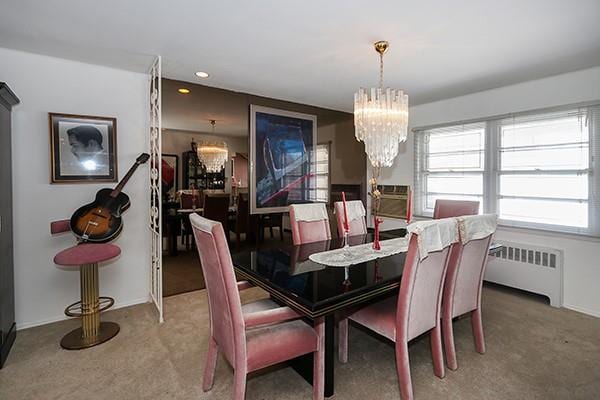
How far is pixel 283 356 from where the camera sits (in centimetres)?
161

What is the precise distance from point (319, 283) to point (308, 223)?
1227mm

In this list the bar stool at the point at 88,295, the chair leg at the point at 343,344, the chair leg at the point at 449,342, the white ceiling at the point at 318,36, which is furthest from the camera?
A: the bar stool at the point at 88,295

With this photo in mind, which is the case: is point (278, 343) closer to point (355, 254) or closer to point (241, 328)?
point (241, 328)

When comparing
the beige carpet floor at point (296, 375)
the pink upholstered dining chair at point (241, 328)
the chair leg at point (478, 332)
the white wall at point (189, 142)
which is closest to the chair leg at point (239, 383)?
the pink upholstered dining chair at point (241, 328)

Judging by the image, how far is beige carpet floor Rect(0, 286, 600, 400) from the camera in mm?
1848

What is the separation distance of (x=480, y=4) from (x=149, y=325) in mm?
3417

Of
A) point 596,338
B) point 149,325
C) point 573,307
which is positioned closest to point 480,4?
point 596,338

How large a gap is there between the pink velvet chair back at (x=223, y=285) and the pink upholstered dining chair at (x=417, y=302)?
0.85 metres

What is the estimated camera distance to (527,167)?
11.2ft

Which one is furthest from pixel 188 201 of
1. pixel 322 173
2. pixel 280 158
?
pixel 322 173

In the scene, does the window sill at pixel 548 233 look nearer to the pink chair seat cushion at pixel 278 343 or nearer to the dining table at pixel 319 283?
the dining table at pixel 319 283

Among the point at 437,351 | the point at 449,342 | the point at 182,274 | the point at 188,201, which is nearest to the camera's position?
the point at 437,351

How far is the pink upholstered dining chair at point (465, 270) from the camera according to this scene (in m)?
1.95

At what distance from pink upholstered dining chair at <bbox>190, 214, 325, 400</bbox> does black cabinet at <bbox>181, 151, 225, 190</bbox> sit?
9.93 feet
